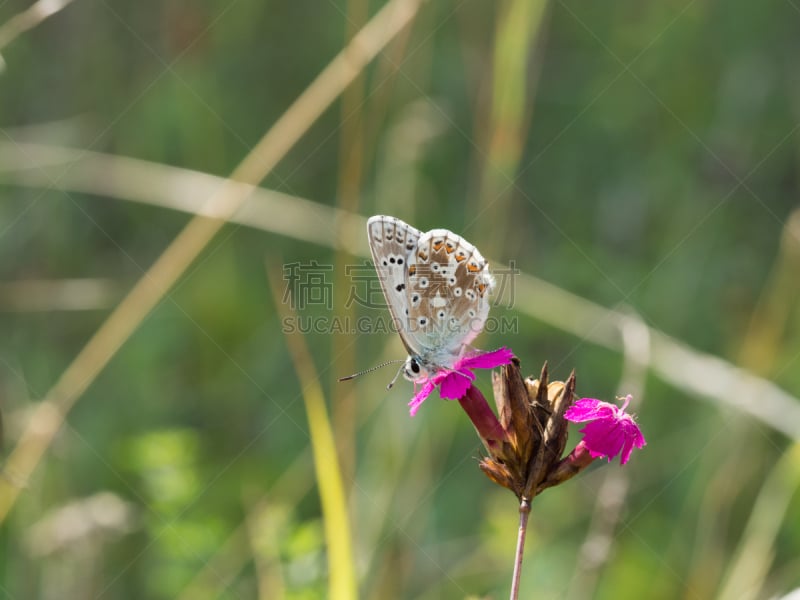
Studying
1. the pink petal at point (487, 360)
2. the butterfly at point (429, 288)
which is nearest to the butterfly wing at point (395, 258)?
the butterfly at point (429, 288)

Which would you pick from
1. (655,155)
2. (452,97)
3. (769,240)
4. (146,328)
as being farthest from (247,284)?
(769,240)

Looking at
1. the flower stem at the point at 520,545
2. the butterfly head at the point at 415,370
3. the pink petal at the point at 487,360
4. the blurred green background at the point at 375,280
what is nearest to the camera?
the flower stem at the point at 520,545

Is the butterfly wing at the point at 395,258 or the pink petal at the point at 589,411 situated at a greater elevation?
the butterfly wing at the point at 395,258

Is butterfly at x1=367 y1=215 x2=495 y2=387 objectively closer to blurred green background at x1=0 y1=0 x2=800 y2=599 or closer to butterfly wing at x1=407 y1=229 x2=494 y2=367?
butterfly wing at x1=407 y1=229 x2=494 y2=367

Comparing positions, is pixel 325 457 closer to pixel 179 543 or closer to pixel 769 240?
pixel 179 543

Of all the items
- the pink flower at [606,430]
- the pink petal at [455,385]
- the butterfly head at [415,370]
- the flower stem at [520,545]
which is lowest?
the flower stem at [520,545]

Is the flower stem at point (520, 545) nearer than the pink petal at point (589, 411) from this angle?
Yes

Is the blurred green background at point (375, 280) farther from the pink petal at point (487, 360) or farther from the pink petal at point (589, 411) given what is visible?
the pink petal at point (589, 411)

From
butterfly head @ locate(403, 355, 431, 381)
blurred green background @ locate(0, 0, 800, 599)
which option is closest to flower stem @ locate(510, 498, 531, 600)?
butterfly head @ locate(403, 355, 431, 381)
